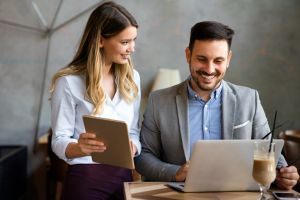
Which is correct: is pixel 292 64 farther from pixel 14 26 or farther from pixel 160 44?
pixel 14 26

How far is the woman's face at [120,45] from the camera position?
5.81 ft

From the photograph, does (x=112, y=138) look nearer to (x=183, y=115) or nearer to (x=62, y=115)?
(x=62, y=115)

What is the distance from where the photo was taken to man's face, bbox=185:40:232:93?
1845 millimetres

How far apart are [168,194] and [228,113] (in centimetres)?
54

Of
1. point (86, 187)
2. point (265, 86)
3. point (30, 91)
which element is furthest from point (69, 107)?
point (265, 86)

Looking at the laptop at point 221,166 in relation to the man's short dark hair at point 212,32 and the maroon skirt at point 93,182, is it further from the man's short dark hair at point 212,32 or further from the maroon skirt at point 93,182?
the man's short dark hair at point 212,32

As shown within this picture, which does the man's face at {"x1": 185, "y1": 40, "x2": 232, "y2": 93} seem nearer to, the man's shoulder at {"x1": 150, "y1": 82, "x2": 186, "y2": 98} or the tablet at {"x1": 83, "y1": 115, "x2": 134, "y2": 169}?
the man's shoulder at {"x1": 150, "y1": 82, "x2": 186, "y2": 98}

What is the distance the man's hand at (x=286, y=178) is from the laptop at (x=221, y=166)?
118 mm

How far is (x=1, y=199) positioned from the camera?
302 cm

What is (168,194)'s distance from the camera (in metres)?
1.51

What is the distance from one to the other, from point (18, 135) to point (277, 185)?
258 centimetres

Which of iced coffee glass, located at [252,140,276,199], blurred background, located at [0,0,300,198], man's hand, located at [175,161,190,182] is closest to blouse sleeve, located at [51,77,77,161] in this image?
man's hand, located at [175,161,190,182]

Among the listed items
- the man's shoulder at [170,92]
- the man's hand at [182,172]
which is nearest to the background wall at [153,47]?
the man's shoulder at [170,92]

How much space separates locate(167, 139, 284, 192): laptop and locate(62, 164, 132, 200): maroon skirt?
266mm
